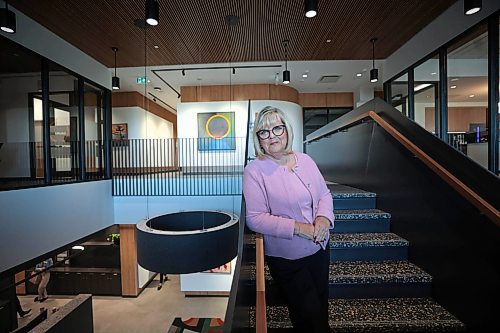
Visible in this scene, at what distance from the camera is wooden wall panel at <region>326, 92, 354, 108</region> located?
37.0ft

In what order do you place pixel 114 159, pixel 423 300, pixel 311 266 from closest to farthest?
pixel 311 266 < pixel 423 300 < pixel 114 159

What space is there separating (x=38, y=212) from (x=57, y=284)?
723cm

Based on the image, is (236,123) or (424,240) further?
(236,123)

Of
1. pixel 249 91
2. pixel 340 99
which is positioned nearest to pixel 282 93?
pixel 249 91

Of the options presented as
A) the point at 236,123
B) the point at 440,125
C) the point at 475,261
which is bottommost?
the point at 475,261

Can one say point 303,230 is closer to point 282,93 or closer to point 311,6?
point 311,6

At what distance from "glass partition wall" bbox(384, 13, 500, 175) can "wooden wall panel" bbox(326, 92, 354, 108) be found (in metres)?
4.60

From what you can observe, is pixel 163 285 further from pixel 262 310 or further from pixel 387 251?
pixel 262 310

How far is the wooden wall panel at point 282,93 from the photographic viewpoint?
9.88 meters

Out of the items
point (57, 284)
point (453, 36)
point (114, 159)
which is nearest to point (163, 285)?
point (57, 284)

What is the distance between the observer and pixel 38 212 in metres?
4.75

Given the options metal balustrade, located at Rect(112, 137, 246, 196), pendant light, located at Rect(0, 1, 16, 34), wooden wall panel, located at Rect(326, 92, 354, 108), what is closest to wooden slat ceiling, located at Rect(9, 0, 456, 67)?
pendant light, located at Rect(0, 1, 16, 34)

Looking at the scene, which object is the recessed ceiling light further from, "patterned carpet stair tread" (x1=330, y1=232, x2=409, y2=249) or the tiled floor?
the tiled floor

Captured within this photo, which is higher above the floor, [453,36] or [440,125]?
[453,36]
